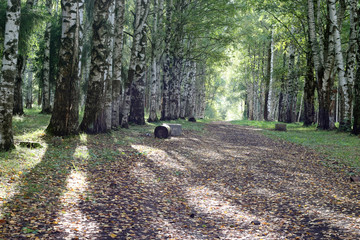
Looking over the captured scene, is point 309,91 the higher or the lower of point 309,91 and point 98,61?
the higher

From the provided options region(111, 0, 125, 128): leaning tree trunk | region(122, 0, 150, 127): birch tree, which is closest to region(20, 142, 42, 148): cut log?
region(111, 0, 125, 128): leaning tree trunk

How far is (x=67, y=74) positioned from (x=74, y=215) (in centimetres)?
674

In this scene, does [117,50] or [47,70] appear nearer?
[117,50]

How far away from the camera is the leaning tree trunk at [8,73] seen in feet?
25.3

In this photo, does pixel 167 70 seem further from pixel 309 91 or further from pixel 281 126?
pixel 309 91

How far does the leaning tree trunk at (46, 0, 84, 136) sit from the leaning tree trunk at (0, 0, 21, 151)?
8.35 ft

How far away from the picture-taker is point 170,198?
265 inches

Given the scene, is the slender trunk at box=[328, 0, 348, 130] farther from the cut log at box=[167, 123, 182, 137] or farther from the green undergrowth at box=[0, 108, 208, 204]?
the green undergrowth at box=[0, 108, 208, 204]

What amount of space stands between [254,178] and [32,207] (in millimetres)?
5908

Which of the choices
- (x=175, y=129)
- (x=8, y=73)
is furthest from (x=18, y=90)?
(x=8, y=73)

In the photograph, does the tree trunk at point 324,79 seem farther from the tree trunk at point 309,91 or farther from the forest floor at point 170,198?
the forest floor at point 170,198

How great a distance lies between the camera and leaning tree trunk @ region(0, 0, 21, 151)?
770cm

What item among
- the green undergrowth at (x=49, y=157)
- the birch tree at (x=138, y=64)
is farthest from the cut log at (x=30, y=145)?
the birch tree at (x=138, y=64)

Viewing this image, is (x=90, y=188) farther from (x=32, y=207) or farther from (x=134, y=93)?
(x=134, y=93)
